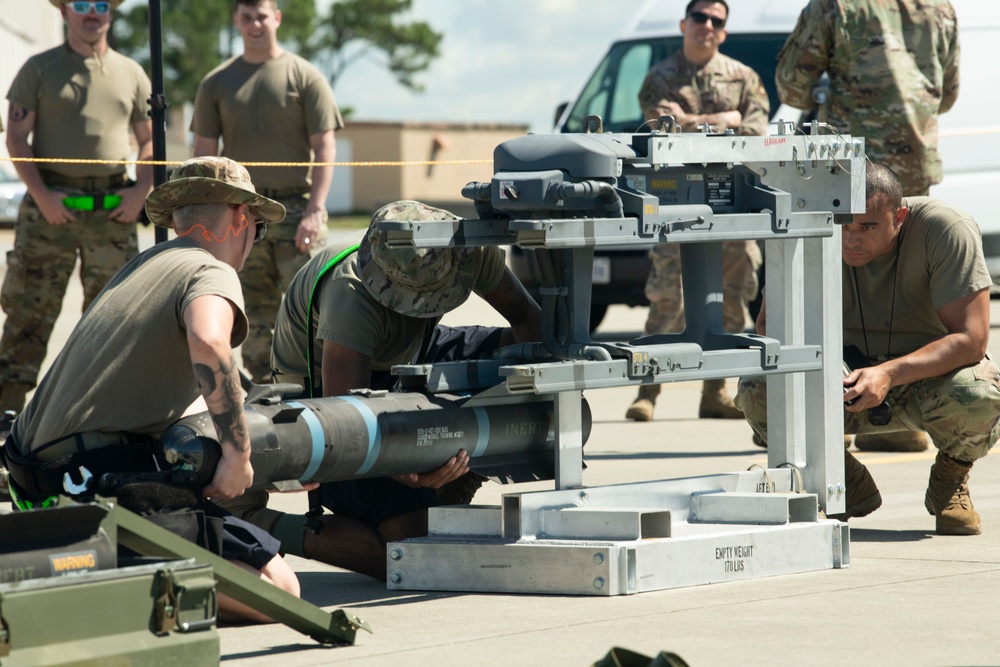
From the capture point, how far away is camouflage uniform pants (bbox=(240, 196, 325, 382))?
27.4 ft

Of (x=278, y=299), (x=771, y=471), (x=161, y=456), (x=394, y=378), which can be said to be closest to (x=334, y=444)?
(x=161, y=456)

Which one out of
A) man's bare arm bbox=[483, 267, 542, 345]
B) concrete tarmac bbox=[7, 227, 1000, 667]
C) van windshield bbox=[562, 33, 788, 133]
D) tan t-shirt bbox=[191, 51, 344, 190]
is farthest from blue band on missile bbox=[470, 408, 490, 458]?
van windshield bbox=[562, 33, 788, 133]

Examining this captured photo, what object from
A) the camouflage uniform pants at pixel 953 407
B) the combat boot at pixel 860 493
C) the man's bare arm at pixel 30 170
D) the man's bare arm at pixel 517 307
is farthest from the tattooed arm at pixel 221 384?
the man's bare arm at pixel 30 170

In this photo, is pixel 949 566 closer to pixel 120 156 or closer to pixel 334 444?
pixel 334 444

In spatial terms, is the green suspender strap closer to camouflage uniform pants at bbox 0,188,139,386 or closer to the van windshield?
camouflage uniform pants at bbox 0,188,139,386

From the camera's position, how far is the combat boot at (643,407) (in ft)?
28.0

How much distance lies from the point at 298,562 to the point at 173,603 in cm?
187

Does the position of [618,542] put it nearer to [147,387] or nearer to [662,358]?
[662,358]

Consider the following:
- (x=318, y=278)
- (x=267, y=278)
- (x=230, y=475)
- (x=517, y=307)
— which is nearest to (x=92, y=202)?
(x=267, y=278)

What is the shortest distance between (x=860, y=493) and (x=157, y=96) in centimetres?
457

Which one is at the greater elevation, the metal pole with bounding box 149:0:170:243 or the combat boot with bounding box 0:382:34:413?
the metal pole with bounding box 149:0:170:243

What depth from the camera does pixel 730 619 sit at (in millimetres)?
4211

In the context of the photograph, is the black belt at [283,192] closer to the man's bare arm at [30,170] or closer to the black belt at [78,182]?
the black belt at [78,182]

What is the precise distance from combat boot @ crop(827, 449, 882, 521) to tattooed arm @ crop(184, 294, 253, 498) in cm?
243
